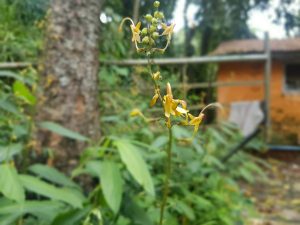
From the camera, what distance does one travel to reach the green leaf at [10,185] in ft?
3.72

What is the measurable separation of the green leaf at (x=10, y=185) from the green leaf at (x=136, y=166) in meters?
0.32

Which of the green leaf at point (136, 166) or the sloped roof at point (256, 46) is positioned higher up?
the sloped roof at point (256, 46)

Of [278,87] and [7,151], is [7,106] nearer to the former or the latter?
[7,151]

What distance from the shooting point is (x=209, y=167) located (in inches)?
98.7

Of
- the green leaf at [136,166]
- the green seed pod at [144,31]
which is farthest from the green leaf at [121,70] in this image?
the green seed pod at [144,31]

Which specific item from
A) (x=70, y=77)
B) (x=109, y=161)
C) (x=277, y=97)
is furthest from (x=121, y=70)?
(x=277, y=97)

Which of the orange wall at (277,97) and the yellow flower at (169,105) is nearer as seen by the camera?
the yellow flower at (169,105)

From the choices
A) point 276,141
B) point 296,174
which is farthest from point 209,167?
point 276,141

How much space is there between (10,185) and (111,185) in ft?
0.97

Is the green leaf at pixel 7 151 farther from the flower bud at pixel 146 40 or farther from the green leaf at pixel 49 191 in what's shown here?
the flower bud at pixel 146 40

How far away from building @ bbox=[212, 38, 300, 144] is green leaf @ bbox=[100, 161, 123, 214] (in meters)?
7.84

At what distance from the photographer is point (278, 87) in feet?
30.4

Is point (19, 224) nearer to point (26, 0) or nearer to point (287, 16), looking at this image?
point (26, 0)

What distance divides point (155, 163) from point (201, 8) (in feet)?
32.9
